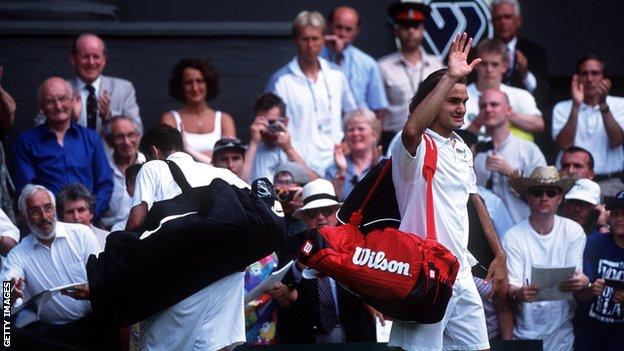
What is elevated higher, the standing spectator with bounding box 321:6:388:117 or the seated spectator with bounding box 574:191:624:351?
the standing spectator with bounding box 321:6:388:117

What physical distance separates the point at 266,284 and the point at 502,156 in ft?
9.10

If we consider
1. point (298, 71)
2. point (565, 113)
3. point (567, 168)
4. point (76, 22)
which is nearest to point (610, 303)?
point (567, 168)

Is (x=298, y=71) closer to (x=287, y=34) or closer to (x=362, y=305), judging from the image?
(x=287, y=34)

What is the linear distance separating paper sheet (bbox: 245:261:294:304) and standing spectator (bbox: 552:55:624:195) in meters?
3.50

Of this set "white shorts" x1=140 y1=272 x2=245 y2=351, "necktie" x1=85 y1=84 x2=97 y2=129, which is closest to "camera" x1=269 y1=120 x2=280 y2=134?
"necktie" x1=85 y1=84 x2=97 y2=129

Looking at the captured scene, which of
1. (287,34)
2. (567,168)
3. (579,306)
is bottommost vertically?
(579,306)

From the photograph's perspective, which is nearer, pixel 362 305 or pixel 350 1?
pixel 362 305

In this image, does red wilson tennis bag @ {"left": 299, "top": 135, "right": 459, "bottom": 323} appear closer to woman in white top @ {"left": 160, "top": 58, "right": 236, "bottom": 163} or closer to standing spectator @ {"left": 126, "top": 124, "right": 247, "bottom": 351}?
standing spectator @ {"left": 126, "top": 124, "right": 247, "bottom": 351}

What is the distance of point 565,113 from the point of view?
12211 mm

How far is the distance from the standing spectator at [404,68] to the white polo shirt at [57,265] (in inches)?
131

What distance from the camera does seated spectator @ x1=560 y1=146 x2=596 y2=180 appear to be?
11336 millimetres

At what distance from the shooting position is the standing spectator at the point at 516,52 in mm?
12391

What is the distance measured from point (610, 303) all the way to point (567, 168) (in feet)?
4.92

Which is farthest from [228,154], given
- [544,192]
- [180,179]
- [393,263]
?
[393,263]
